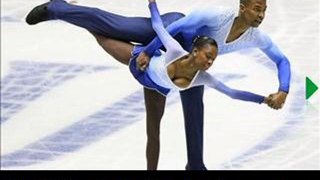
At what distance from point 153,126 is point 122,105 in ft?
0.37

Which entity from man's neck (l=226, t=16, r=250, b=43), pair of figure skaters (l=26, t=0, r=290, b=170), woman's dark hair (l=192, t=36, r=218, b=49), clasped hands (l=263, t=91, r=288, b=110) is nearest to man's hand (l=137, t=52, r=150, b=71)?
pair of figure skaters (l=26, t=0, r=290, b=170)

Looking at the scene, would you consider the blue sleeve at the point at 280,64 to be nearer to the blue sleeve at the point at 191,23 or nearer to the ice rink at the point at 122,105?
the ice rink at the point at 122,105

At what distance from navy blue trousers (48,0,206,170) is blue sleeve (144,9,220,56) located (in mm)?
23

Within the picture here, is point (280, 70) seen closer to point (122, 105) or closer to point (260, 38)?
point (260, 38)

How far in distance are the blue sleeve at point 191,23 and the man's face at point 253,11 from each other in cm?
7

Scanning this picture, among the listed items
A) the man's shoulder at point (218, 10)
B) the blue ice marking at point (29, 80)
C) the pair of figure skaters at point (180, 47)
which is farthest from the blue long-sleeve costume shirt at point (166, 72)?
the blue ice marking at point (29, 80)

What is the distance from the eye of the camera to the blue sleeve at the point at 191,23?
2395 mm

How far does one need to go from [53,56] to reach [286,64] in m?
0.66

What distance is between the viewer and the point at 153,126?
2490mm

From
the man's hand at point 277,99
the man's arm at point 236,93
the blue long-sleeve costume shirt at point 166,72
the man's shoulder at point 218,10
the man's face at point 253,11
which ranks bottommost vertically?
the man's hand at point 277,99

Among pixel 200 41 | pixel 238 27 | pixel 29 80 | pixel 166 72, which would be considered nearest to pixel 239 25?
pixel 238 27

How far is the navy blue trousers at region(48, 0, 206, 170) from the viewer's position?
243cm

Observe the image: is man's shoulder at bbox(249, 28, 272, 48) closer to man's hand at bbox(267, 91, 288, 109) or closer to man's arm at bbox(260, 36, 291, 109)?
man's arm at bbox(260, 36, 291, 109)
